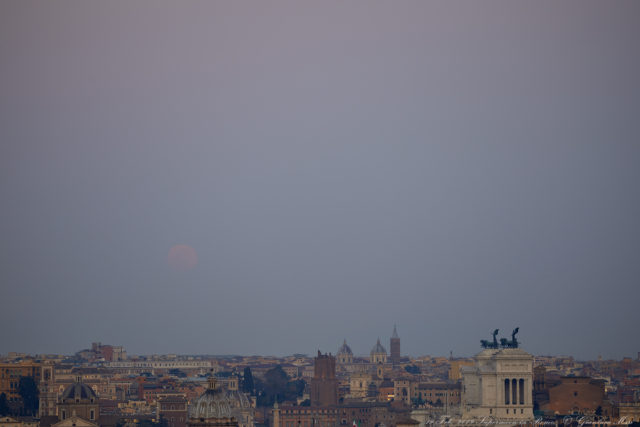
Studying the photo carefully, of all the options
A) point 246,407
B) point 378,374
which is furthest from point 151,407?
point 378,374

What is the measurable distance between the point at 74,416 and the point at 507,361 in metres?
25.6

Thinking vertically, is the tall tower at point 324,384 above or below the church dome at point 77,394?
above

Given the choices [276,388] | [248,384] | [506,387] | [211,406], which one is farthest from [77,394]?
[276,388]

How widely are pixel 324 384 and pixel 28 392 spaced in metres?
26.3

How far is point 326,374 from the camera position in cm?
15088

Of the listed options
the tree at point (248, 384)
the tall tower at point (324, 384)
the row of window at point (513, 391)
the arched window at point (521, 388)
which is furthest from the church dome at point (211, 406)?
the tree at point (248, 384)

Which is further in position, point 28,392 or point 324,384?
point 324,384

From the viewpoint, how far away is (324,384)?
492 feet

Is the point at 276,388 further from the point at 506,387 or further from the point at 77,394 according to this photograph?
the point at 506,387

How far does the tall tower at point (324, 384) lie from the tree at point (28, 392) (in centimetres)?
2405

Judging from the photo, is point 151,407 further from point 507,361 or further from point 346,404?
point 507,361

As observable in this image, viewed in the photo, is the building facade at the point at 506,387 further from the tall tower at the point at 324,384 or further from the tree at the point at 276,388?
the tree at the point at 276,388

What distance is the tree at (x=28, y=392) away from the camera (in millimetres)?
140000

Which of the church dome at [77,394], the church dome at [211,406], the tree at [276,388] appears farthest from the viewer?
the tree at [276,388]
